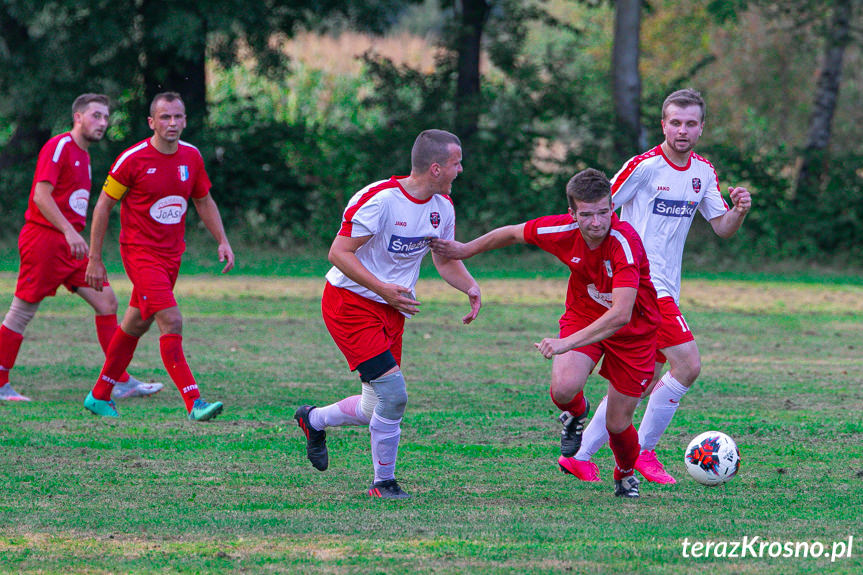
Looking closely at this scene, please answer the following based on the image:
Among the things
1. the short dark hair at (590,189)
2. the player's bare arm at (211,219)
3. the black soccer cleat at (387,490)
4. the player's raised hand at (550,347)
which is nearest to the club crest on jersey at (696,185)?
the short dark hair at (590,189)

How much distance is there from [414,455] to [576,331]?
1.45 m

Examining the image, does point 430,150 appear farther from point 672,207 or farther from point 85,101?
point 85,101

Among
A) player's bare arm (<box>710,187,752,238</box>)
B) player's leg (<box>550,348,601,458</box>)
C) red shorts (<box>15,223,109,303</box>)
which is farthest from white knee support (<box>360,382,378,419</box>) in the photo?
red shorts (<box>15,223,109,303</box>)

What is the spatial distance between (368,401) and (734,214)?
7.86ft

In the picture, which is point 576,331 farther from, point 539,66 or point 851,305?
point 539,66

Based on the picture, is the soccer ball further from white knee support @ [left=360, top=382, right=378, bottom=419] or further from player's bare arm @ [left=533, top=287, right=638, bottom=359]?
white knee support @ [left=360, top=382, right=378, bottom=419]

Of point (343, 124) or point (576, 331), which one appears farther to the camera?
point (343, 124)

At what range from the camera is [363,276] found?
232 inches

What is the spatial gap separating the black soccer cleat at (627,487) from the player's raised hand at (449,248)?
1.41 metres

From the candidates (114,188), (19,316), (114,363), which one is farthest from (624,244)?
(19,316)

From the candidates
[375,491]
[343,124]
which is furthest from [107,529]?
[343,124]

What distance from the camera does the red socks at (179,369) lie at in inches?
315

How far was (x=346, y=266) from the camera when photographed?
5.96 m

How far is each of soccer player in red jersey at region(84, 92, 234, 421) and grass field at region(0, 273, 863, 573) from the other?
34 centimetres
